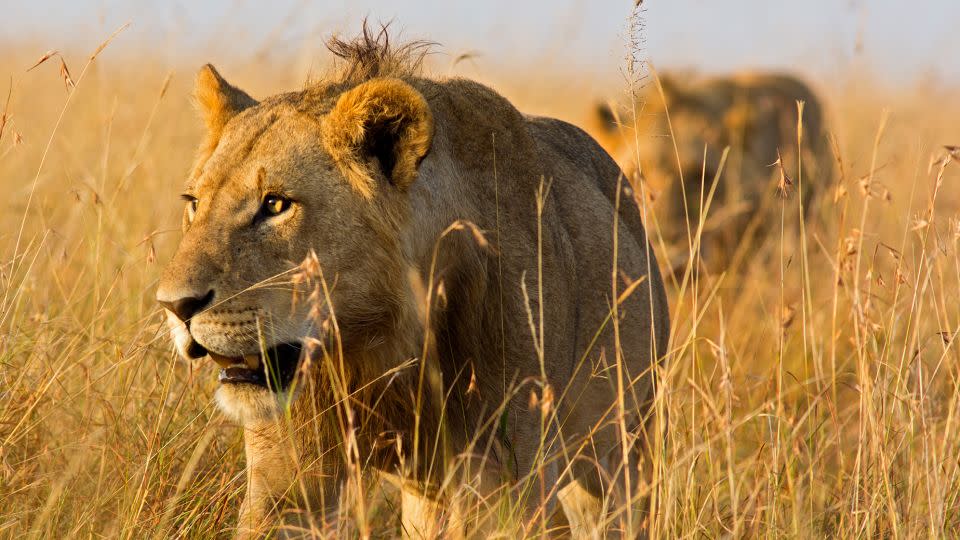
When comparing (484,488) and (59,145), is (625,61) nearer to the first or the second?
(484,488)

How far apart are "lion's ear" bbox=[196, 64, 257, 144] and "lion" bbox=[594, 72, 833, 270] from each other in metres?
4.39

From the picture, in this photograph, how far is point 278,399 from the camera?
2.95 m

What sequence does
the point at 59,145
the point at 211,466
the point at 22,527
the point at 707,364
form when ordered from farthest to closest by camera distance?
the point at 59,145 < the point at 707,364 < the point at 211,466 < the point at 22,527

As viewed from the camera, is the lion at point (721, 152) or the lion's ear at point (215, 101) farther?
the lion at point (721, 152)

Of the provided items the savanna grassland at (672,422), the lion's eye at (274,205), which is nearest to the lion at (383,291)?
the lion's eye at (274,205)

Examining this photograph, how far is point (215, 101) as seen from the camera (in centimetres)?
350

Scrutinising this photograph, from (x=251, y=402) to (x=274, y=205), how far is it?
50cm

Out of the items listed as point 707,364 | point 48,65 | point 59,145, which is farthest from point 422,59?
point 48,65

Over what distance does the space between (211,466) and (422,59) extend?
57.6 inches

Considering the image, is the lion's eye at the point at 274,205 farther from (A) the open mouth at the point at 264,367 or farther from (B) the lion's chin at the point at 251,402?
(B) the lion's chin at the point at 251,402

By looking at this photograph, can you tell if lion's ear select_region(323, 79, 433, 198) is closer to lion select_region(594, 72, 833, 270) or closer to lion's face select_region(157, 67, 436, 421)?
lion's face select_region(157, 67, 436, 421)

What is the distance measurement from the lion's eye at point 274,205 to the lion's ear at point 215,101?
48cm

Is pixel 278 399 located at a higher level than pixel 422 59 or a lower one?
lower

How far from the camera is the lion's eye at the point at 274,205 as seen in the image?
305 cm
